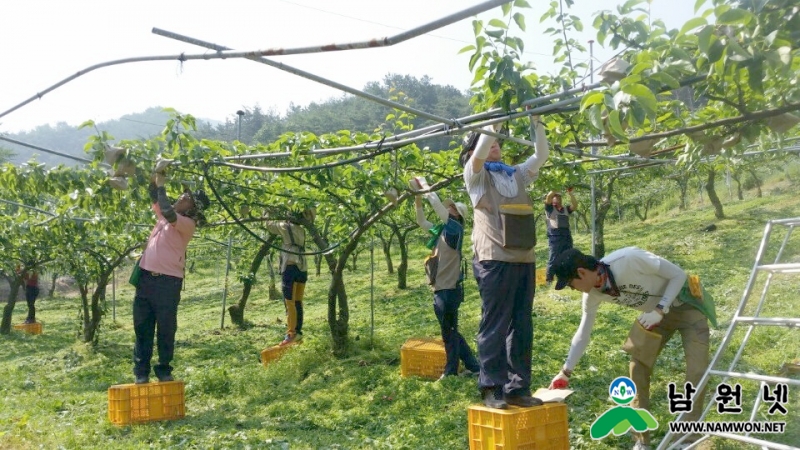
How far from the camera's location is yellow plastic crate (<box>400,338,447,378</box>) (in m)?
6.25

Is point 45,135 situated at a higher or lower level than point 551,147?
higher

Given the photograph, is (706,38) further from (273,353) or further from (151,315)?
(273,353)

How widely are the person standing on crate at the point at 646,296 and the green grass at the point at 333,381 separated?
52 centimetres

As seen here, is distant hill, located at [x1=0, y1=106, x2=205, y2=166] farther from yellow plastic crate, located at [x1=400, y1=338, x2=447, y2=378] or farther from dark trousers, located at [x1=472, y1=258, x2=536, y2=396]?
dark trousers, located at [x1=472, y1=258, x2=536, y2=396]

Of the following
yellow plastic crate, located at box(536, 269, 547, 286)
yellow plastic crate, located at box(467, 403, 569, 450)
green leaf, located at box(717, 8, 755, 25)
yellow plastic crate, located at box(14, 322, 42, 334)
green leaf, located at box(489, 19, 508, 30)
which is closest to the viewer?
green leaf, located at box(717, 8, 755, 25)

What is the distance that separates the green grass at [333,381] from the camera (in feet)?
16.3

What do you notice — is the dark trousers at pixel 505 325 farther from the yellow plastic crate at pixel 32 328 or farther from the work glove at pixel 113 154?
the yellow plastic crate at pixel 32 328

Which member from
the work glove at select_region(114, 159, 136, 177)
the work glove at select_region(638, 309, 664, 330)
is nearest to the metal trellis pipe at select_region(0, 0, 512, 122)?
the work glove at select_region(114, 159, 136, 177)

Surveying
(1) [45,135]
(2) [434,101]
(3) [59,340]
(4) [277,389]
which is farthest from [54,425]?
(1) [45,135]

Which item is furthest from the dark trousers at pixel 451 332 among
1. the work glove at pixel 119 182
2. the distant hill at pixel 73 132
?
the distant hill at pixel 73 132

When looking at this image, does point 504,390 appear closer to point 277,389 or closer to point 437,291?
point 437,291

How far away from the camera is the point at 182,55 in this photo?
10.8ft

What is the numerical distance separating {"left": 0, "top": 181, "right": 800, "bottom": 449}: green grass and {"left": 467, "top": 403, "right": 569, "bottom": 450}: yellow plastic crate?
0.60 m

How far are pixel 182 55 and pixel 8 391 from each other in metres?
6.38
